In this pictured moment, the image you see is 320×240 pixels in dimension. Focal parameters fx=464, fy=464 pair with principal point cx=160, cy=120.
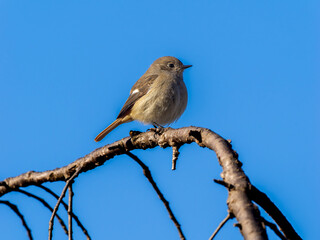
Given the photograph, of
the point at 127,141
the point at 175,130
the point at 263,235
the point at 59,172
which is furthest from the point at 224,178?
the point at 59,172

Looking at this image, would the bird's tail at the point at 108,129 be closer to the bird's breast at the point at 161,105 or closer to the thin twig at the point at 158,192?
the bird's breast at the point at 161,105

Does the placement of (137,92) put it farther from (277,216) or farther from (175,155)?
(277,216)

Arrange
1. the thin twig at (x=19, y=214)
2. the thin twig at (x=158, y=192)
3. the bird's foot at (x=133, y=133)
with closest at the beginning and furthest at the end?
1. the thin twig at (x=158, y=192)
2. the thin twig at (x=19, y=214)
3. the bird's foot at (x=133, y=133)

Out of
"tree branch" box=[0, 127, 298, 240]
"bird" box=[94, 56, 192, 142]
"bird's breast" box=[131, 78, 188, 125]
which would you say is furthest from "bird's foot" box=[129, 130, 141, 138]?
"bird's breast" box=[131, 78, 188, 125]

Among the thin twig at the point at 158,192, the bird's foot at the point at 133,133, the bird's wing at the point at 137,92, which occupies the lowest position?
the thin twig at the point at 158,192

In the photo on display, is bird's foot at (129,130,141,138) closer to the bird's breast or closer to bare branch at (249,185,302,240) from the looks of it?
bare branch at (249,185,302,240)

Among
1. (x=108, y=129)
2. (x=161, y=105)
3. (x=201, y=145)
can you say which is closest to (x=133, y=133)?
(x=201, y=145)

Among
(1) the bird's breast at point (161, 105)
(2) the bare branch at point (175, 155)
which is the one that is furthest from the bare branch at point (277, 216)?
(1) the bird's breast at point (161, 105)
